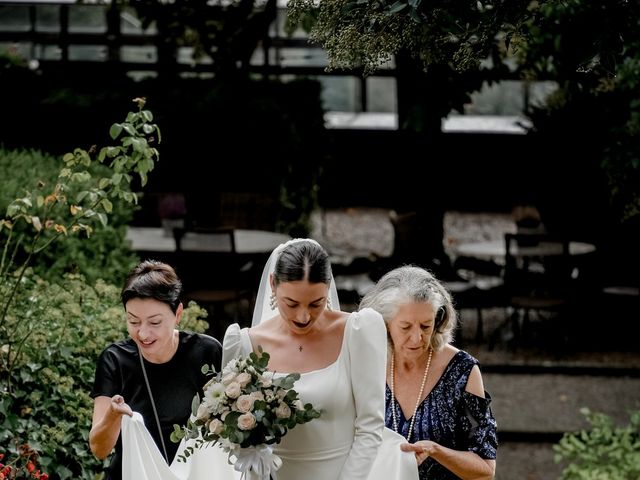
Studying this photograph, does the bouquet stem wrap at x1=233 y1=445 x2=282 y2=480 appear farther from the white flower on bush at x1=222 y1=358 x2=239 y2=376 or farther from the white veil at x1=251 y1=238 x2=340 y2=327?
the white veil at x1=251 y1=238 x2=340 y2=327

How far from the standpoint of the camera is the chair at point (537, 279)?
10438 mm

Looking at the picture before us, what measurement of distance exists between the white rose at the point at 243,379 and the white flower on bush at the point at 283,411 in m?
0.11

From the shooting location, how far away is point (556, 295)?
1085cm

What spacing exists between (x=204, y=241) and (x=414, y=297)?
6066 millimetres

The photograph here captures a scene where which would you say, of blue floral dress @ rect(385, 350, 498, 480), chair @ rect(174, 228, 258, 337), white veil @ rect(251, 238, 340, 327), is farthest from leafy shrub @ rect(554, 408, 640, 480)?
chair @ rect(174, 228, 258, 337)

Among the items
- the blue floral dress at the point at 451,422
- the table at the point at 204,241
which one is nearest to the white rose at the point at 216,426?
the blue floral dress at the point at 451,422

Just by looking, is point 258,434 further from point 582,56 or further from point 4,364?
point 4,364

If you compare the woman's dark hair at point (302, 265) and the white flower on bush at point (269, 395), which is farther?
the woman's dark hair at point (302, 265)

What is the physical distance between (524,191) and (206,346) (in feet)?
40.0

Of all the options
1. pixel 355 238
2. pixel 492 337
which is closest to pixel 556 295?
pixel 492 337

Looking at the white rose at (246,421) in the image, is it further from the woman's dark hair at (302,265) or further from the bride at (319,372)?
the woman's dark hair at (302,265)

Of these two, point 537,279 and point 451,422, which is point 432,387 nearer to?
point 451,422

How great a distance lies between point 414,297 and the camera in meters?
4.15

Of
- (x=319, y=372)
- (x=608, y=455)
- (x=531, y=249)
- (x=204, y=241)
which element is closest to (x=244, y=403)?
(x=319, y=372)
